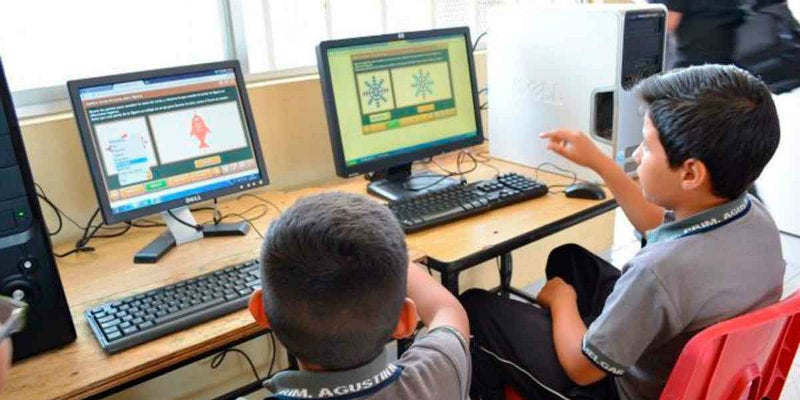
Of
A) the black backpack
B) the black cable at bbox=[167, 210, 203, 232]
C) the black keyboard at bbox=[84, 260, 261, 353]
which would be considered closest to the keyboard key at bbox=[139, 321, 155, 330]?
the black keyboard at bbox=[84, 260, 261, 353]

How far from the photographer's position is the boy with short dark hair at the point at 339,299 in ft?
2.63

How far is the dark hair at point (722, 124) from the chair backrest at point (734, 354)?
25cm

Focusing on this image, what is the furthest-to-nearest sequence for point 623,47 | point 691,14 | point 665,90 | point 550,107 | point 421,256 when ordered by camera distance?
point 691,14 → point 550,107 → point 623,47 → point 421,256 → point 665,90

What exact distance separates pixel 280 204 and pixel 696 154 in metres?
1.11

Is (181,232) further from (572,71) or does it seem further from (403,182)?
(572,71)

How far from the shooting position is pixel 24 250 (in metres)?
1.02

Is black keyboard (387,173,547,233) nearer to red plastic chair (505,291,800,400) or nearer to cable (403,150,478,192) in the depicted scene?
cable (403,150,478,192)

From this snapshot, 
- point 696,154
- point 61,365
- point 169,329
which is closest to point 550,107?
point 696,154

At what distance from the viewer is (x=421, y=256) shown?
4.66 ft

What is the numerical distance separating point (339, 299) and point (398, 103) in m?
1.10

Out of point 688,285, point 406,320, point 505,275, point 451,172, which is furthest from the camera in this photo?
point 505,275

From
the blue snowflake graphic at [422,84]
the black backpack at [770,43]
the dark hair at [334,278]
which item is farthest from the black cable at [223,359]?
the black backpack at [770,43]

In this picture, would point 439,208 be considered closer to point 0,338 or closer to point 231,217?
point 231,217

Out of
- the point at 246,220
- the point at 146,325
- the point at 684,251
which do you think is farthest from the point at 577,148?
the point at 146,325
